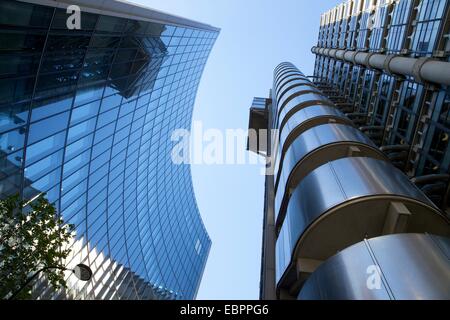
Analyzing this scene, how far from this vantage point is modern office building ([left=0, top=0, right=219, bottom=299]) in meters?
16.5

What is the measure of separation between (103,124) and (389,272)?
2541 cm

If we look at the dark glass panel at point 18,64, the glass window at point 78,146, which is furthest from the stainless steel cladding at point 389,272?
the glass window at point 78,146

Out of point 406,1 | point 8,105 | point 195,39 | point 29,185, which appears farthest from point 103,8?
point 195,39

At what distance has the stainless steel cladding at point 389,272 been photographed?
686 centimetres

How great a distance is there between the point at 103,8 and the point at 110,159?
52.6 ft

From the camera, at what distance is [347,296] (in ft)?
24.5

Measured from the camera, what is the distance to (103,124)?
2833 cm

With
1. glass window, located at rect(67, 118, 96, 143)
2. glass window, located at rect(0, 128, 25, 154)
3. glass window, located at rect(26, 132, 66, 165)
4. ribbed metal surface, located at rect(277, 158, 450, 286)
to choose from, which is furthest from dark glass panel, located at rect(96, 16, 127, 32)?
ribbed metal surface, located at rect(277, 158, 450, 286)

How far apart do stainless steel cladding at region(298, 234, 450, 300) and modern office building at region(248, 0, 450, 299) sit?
2 cm

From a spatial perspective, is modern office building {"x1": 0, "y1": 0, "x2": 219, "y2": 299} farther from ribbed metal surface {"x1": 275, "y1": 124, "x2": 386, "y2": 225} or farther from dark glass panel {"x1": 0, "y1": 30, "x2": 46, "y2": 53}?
ribbed metal surface {"x1": 275, "y1": 124, "x2": 386, "y2": 225}

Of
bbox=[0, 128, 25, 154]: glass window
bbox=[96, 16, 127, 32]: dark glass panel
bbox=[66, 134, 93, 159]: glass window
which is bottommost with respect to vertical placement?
bbox=[66, 134, 93, 159]: glass window

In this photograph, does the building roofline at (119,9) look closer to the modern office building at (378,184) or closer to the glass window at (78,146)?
the glass window at (78,146)

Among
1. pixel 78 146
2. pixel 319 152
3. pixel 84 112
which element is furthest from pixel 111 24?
pixel 319 152

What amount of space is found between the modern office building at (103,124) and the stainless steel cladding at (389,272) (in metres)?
14.9
